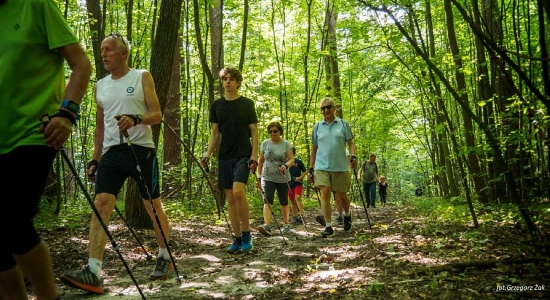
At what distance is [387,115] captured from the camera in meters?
22.1

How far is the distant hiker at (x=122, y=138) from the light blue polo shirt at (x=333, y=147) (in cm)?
390

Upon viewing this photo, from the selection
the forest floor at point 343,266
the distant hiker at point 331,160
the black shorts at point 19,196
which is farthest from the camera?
the distant hiker at point 331,160

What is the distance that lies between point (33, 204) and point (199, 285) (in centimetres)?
215

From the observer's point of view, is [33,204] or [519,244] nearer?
[33,204]

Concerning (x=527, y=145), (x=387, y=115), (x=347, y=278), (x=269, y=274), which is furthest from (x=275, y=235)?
(x=387, y=115)

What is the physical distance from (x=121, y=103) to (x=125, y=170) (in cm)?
71

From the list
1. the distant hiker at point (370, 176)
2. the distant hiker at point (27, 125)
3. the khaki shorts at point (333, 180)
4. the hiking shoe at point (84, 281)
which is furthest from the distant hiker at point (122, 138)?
the distant hiker at point (370, 176)

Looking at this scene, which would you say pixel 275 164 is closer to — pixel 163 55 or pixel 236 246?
pixel 236 246

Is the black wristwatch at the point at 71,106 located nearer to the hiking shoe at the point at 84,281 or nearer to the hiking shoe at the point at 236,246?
the hiking shoe at the point at 84,281

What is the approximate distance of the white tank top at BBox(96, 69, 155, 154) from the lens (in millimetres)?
4516

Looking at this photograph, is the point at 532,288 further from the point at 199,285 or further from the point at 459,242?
the point at 199,285

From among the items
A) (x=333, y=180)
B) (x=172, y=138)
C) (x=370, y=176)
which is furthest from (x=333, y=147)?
(x=370, y=176)

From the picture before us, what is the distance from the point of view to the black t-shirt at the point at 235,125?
6113 millimetres

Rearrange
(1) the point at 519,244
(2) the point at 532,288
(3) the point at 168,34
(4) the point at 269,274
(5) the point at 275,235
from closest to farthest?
1. (2) the point at 532,288
2. (1) the point at 519,244
3. (4) the point at 269,274
4. (3) the point at 168,34
5. (5) the point at 275,235
